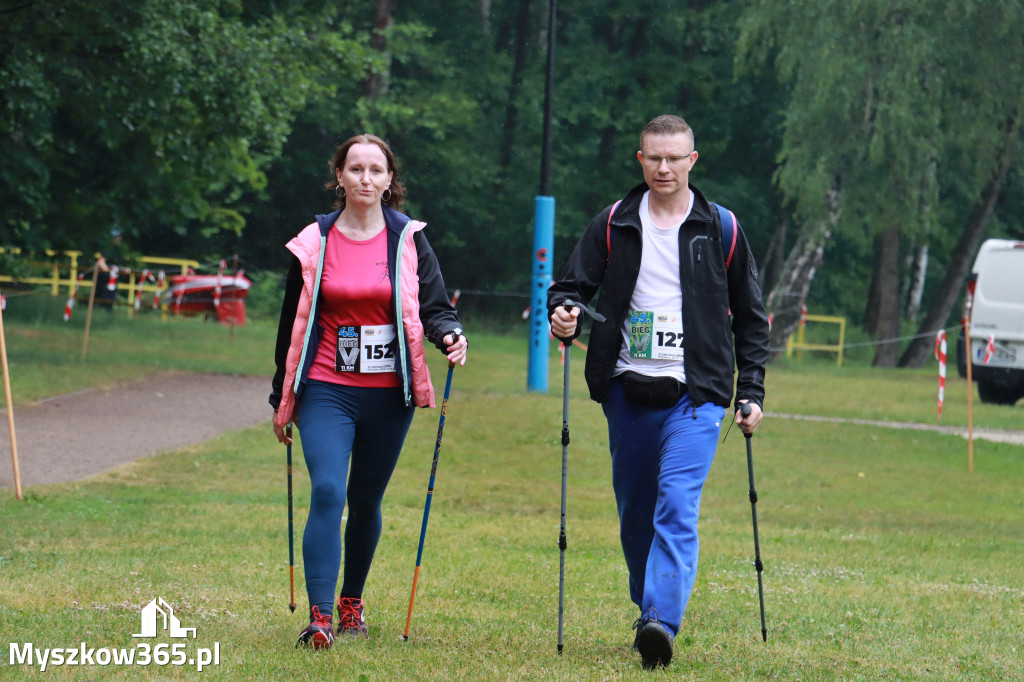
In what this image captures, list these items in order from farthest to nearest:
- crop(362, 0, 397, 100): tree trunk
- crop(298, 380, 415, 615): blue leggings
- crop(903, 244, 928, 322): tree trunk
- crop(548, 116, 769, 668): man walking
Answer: crop(903, 244, 928, 322): tree trunk
crop(362, 0, 397, 100): tree trunk
crop(298, 380, 415, 615): blue leggings
crop(548, 116, 769, 668): man walking

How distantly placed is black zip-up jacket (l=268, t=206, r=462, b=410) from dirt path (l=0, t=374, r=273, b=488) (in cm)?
597

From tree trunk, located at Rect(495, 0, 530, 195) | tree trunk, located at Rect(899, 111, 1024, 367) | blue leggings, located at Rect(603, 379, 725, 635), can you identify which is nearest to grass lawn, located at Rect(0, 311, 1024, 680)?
blue leggings, located at Rect(603, 379, 725, 635)

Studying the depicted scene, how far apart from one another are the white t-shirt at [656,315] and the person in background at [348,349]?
2.09 ft

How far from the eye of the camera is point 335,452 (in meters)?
5.30

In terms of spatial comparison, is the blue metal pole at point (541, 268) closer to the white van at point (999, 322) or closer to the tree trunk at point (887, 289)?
the white van at point (999, 322)

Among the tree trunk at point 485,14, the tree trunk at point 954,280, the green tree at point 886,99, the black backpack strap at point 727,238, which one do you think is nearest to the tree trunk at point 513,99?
the tree trunk at point 485,14

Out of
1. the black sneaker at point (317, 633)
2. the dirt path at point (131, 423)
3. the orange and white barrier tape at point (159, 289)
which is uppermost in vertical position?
the black sneaker at point (317, 633)

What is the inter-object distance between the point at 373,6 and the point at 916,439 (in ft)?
108

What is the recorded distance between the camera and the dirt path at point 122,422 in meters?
12.1

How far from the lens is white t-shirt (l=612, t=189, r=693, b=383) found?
17.3 feet

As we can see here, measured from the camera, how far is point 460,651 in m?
5.43

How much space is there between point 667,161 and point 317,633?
218 centimetres

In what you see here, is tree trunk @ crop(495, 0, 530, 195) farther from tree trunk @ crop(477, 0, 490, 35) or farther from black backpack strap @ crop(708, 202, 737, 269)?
black backpack strap @ crop(708, 202, 737, 269)

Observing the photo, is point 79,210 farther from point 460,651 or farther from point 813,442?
point 460,651
